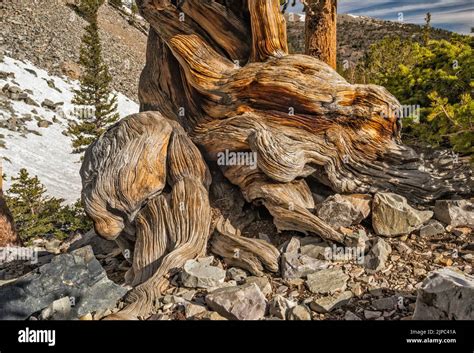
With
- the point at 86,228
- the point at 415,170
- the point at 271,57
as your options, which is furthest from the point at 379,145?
the point at 86,228

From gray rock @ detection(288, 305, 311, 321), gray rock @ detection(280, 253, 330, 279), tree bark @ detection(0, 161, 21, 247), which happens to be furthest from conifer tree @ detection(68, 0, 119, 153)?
gray rock @ detection(288, 305, 311, 321)

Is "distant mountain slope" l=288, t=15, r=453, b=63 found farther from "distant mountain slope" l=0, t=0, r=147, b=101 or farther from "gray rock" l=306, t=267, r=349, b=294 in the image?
"gray rock" l=306, t=267, r=349, b=294

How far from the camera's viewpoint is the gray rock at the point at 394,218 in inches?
175

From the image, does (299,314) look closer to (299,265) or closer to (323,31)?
(299,265)

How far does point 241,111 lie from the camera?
511cm

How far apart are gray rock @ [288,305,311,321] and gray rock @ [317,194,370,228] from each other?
1.24 m

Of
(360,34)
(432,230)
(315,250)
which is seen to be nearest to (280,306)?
(315,250)

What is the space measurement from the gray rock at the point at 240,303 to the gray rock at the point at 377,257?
44.9 inches

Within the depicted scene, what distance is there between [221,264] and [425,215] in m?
2.24

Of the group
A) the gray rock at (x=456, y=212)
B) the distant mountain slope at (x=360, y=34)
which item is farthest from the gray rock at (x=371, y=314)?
the distant mountain slope at (x=360, y=34)

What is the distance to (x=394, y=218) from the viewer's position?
175 inches

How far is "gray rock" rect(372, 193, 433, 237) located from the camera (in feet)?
14.6

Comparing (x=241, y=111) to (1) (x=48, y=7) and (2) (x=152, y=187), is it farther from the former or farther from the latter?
(1) (x=48, y=7)

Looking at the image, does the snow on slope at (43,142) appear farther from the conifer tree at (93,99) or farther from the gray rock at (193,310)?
the gray rock at (193,310)
